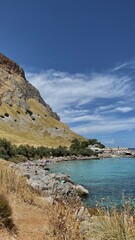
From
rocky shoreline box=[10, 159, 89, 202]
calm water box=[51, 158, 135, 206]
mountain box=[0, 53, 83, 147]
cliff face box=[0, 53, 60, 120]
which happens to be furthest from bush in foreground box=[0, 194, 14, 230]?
cliff face box=[0, 53, 60, 120]

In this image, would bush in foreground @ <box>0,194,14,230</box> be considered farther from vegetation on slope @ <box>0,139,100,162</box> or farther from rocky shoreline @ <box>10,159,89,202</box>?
vegetation on slope @ <box>0,139,100,162</box>

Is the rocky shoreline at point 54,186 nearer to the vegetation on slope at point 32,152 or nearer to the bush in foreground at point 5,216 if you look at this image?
the bush in foreground at point 5,216

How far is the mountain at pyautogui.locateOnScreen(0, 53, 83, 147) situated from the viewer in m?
116

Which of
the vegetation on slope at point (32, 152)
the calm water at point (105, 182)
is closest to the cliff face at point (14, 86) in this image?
the vegetation on slope at point (32, 152)

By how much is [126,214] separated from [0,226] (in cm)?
313

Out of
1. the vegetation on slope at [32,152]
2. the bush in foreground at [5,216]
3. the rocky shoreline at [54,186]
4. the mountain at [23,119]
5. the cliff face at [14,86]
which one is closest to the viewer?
the bush in foreground at [5,216]

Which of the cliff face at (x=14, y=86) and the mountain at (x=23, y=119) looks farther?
the cliff face at (x=14, y=86)

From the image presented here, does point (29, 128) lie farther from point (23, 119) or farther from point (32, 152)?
point (32, 152)

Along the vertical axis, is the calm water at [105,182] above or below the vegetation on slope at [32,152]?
below

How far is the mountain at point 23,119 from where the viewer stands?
116500 mm

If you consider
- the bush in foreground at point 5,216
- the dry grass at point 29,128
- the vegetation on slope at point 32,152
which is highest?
the dry grass at point 29,128

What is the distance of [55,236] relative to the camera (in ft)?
23.1

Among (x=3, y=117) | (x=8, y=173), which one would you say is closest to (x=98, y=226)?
(x=8, y=173)

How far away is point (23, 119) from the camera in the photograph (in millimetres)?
132625
